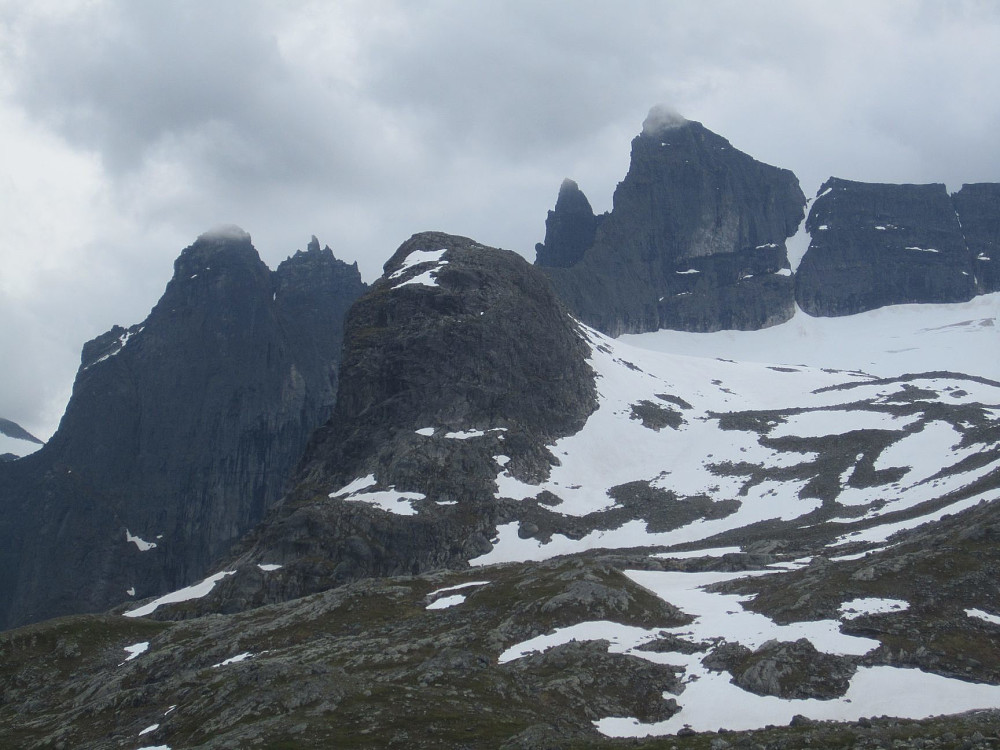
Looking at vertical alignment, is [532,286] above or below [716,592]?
above

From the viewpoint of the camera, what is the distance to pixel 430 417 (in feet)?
449

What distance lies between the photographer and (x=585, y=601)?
61.3m

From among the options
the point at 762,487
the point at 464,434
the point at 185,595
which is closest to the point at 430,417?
the point at 464,434

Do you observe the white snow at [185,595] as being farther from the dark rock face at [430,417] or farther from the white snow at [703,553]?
the white snow at [703,553]

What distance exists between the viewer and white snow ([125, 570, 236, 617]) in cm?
11131

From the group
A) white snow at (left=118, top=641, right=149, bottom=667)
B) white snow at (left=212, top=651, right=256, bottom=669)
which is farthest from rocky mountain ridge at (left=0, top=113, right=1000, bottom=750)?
white snow at (left=212, top=651, right=256, bottom=669)

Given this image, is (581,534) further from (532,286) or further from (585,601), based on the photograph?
(532,286)

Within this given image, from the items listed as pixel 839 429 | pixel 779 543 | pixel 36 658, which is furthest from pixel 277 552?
A: pixel 839 429

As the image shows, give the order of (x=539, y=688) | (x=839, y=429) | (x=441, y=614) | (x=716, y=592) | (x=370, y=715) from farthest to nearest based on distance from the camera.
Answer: (x=839, y=429), (x=441, y=614), (x=716, y=592), (x=539, y=688), (x=370, y=715)

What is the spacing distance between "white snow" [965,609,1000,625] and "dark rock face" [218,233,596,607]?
65623mm

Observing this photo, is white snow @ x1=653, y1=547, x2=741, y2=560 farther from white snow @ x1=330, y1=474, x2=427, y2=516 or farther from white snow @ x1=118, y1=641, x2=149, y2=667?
white snow @ x1=118, y1=641, x2=149, y2=667

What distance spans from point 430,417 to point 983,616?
313 ft

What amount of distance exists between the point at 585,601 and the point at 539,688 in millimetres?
13544

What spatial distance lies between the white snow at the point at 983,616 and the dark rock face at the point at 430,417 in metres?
65.6
